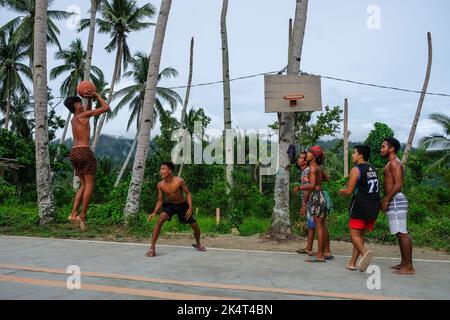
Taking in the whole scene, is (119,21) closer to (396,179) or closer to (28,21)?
(28,21)

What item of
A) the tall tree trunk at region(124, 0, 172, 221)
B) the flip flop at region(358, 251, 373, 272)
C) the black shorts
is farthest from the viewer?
the tall tree trunk at region(124, 0, 172, 221)

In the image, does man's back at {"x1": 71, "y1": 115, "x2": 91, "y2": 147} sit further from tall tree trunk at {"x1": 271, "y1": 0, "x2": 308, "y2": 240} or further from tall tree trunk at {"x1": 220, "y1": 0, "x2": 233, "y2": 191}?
tall tree trunk at {"x1": 220, "y1": 0, "x2": 233, "y2": 191}

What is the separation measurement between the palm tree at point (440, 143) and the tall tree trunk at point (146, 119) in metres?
21.3

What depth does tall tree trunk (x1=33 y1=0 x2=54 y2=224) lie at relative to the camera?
938 centimetres

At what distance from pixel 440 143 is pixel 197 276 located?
25450 millimetres

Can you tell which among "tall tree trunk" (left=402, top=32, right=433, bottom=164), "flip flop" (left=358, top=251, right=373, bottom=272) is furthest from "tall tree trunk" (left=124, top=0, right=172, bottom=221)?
"tall tree trunk" (left=402, top=32, right=433, bottom=164)

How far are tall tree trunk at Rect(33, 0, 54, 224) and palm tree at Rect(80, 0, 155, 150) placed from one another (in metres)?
17.2

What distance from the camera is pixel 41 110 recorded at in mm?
9531

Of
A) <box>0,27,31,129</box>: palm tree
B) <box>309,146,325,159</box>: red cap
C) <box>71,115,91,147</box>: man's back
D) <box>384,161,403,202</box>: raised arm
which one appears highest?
<box>0,27,31,129</box>: palm tree

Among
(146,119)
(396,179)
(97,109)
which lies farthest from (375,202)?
(146,119)

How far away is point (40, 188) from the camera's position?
969 cm

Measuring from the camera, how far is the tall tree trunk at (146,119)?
9.98 metres

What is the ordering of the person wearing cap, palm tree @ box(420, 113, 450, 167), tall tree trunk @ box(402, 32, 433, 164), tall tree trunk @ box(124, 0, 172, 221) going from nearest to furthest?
the person wearing cap → tall tree trunk @ box(124, 0, 172, 221) → tall tree trunk @ box(402, 32, 433, 164) → palm tree @ box(420, 113, 450, 167)

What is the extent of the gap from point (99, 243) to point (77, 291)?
139 inches
